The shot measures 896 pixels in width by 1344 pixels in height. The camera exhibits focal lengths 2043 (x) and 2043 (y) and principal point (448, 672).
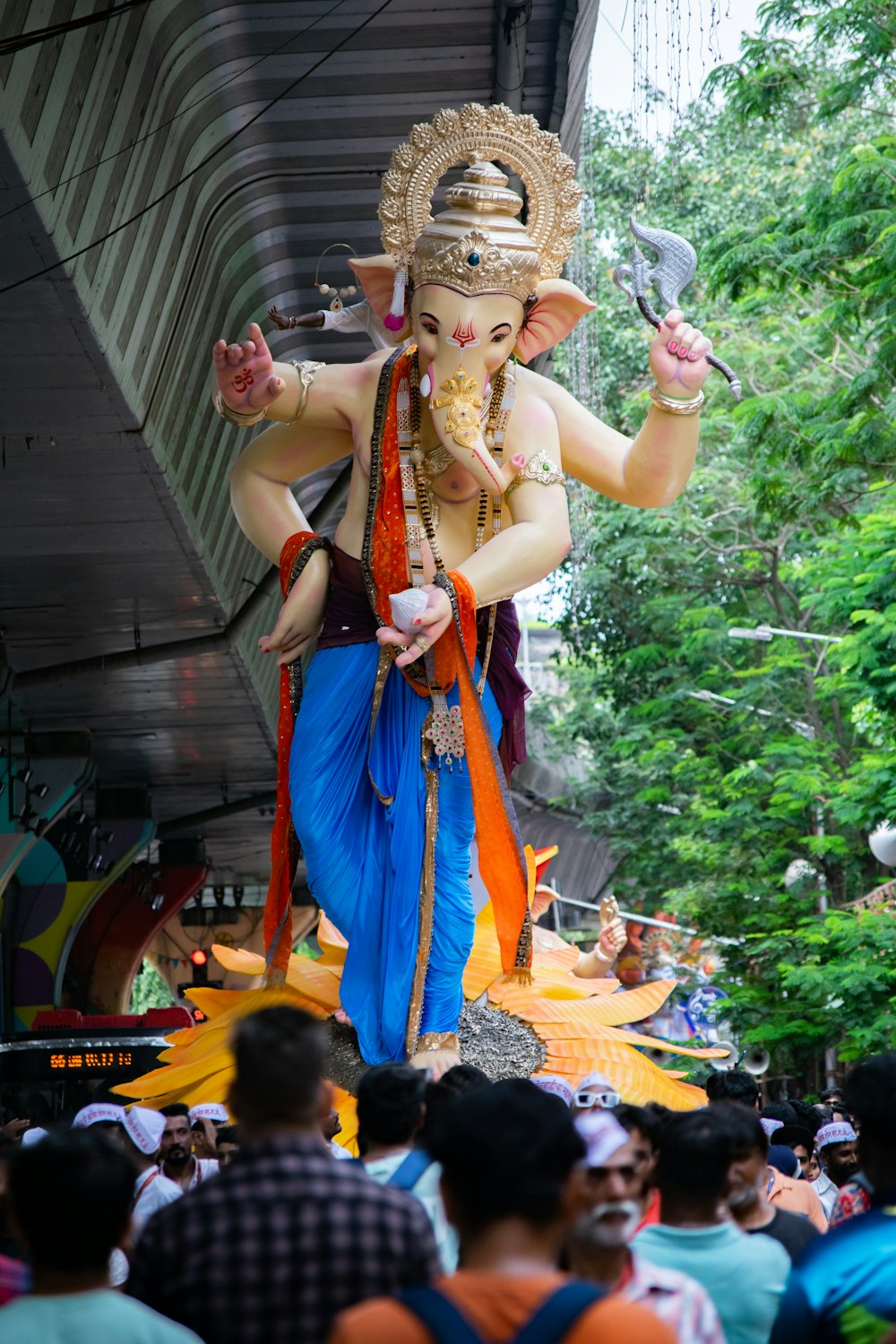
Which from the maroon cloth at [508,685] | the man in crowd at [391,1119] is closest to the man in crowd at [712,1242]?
the man in crowd at [391,1119]

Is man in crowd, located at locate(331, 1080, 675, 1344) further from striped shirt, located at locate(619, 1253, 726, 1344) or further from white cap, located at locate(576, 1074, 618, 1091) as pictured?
white cap, located at locate(576, 1074, 618, 1091)

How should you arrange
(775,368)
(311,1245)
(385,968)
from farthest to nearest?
(775,368)
(385,968)
(311,1245)

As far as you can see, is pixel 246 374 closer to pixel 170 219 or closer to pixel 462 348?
pixel 462 348

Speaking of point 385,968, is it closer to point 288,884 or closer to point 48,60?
point 288,884

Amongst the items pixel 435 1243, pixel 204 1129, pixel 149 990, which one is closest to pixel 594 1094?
pixel 204 1129

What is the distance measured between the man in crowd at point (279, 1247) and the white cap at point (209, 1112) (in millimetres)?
4742

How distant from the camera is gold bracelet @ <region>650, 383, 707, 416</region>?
25.2 ft

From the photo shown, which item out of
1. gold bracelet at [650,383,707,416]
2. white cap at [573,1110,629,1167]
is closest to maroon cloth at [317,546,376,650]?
gold bracelet at [650,383,707,416]

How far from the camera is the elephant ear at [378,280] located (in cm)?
789

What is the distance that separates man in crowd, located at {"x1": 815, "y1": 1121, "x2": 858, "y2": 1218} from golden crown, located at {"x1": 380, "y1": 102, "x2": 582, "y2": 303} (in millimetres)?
3346

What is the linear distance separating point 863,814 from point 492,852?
25.5ft

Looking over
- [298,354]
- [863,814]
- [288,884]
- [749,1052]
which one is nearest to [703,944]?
[749,1052]

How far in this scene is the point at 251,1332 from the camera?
301 centimetres

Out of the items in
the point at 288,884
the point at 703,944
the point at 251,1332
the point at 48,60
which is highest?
the point at 48,60
